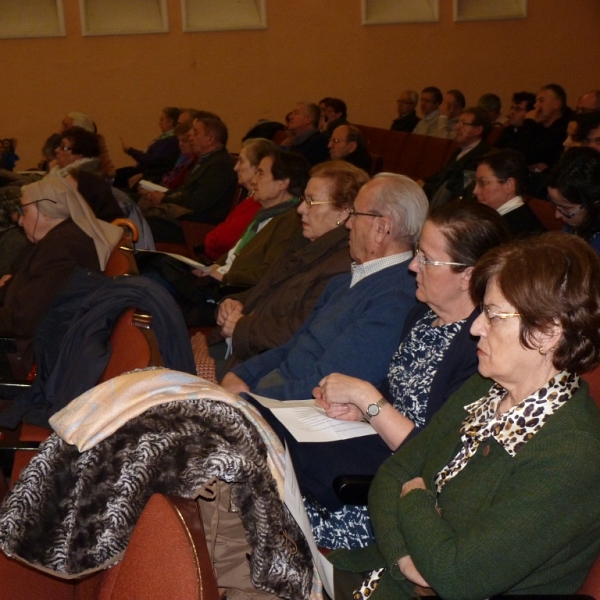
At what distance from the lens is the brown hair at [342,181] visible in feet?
11.1

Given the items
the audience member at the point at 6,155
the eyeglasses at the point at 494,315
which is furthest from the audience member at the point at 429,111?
the eyeglasses at the point at 494,315

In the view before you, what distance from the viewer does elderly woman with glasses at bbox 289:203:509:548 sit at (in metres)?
2.03

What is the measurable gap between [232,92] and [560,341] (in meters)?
9.70

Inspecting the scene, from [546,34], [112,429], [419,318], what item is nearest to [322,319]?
[419,318]

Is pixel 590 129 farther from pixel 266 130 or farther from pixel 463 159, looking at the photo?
pixel 266 130

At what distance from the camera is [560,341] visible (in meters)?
1.55

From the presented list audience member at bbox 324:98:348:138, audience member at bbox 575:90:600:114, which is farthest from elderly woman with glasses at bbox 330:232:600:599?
audience member at bbox 324:98:348:138

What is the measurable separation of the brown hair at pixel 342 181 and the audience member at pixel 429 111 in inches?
247

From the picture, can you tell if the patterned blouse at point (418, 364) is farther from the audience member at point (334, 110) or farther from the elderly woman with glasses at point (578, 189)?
the audience member at point (334, 110)

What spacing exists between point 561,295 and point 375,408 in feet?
2.38

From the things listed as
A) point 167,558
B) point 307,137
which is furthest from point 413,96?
point 167,558

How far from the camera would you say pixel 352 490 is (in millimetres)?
1933

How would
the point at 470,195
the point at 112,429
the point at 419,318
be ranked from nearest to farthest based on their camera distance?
the point at 112,429
the point at 419,318
the point at 470,195

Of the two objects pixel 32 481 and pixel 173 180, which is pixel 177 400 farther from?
pixel 173 180
